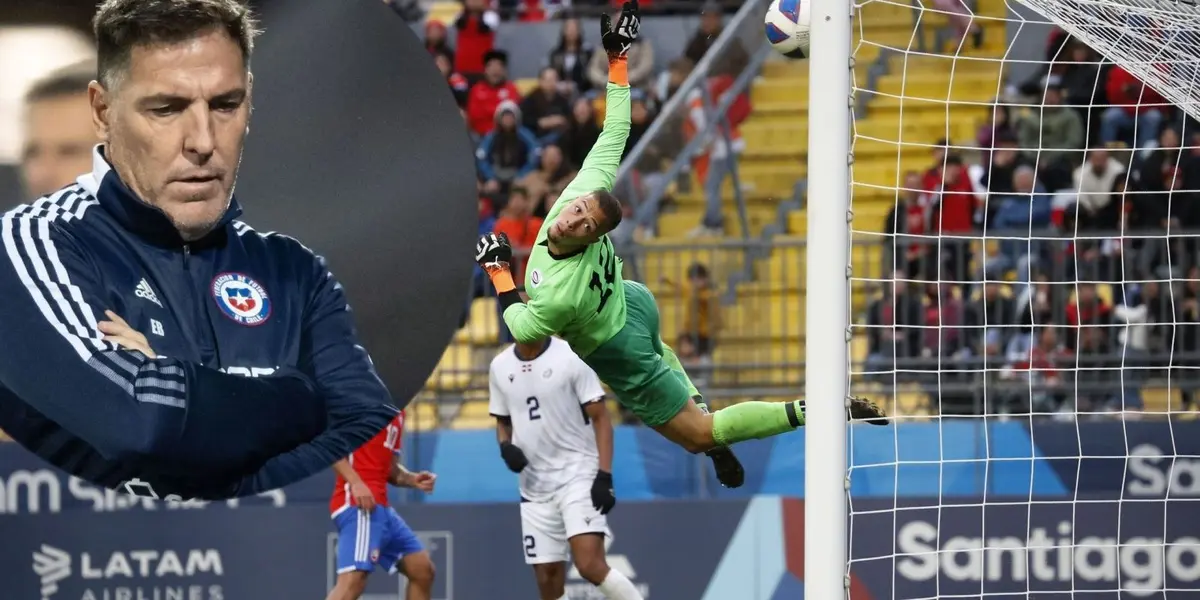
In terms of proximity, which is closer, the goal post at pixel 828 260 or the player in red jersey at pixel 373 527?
the goal post at pixel 828 260

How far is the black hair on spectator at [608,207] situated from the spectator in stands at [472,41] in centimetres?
851

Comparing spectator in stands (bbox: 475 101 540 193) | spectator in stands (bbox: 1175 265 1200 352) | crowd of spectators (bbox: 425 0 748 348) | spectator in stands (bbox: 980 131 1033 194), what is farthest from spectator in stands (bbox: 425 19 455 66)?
spectator in stands (bbox: 1175 265 1200 352)

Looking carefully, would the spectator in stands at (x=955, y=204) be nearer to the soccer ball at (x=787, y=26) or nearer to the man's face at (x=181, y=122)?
the soccer ball at (x=787, y=26)

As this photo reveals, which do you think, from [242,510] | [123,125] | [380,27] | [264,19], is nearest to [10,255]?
[123,125]

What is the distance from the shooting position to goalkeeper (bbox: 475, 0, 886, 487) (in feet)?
19.3

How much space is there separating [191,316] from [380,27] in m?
1.41

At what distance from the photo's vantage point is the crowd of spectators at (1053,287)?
10500mm

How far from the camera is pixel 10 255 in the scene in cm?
556

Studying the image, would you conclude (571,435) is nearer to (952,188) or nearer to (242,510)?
(242,510)

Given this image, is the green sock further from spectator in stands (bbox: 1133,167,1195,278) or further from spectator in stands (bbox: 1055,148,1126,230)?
spectator in stands (bbox: 1055,148,1126,230)

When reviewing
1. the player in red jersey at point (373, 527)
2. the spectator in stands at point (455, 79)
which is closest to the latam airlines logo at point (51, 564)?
the player in red jersey at point (373, 527)

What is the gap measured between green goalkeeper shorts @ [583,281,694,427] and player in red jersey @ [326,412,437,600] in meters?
3.02

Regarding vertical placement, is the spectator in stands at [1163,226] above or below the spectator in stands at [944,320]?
above

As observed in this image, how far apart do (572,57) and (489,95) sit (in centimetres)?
81
